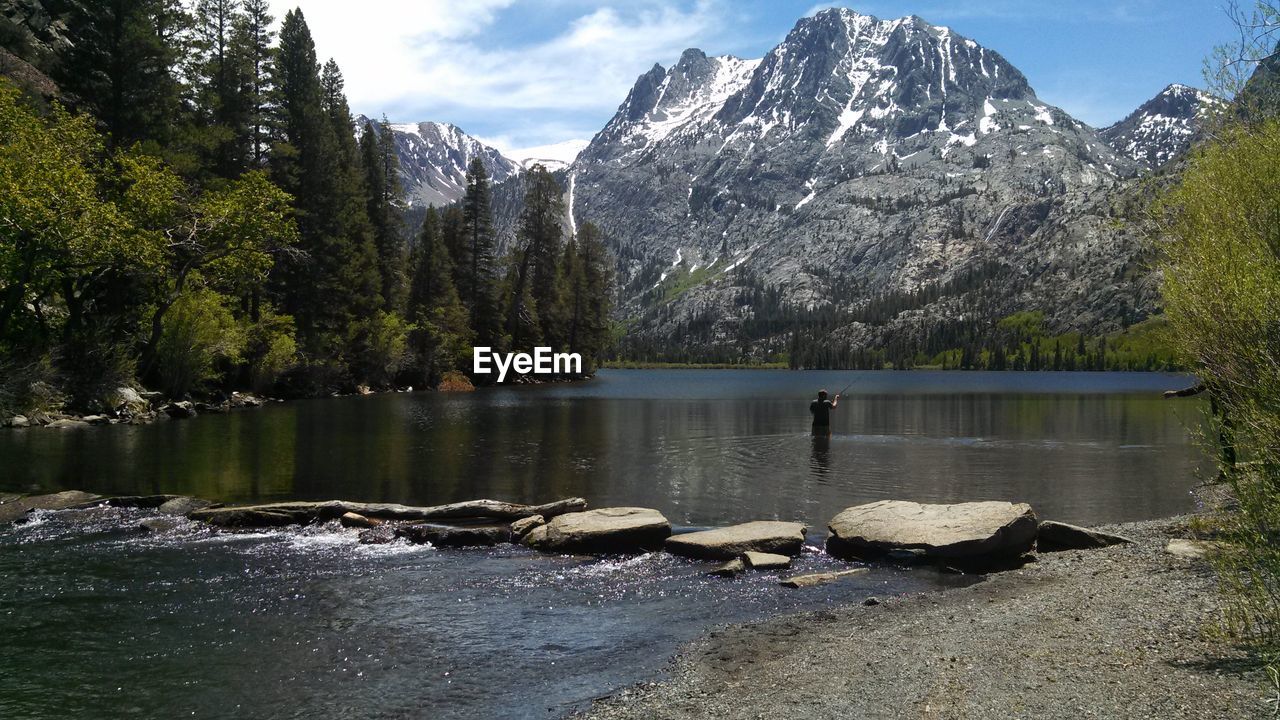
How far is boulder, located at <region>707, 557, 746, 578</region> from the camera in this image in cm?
1706

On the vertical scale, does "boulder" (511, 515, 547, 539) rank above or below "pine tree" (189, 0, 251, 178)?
below

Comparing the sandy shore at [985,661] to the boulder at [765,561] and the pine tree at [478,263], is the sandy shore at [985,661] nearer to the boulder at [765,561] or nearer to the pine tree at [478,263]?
the boulder at [765,561]

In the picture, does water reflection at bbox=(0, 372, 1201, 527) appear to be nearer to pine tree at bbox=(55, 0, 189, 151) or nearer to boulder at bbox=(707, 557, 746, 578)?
boulder at bbox=(707, 557, 746, 578)

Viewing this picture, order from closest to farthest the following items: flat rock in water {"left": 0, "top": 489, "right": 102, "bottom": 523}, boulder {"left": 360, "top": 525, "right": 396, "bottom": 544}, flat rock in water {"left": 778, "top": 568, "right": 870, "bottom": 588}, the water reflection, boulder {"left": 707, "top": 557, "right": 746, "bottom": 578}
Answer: flat rock in water {"left": 778, "top": 568, "right": 870, "bottom": 588}, boulder {"left": 707, "top": 557, "right": 746, "bottom": 578}, boulder {"left": 360, "top": 525, "right": 396, "bottom": 544}, flat rock in water {"left": 0, "top": 489, "right": 102, "bottom": 523}, the water reflection

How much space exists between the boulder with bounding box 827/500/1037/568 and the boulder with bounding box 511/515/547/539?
302 inches

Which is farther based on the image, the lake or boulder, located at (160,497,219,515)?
boulder, located at (160,497,219,515)

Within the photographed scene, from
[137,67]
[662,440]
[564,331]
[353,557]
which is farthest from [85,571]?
[564,331]

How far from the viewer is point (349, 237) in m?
77.9

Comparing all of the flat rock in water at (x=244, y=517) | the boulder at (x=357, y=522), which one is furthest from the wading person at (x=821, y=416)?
the flat rock in water at (x=244, y=517)

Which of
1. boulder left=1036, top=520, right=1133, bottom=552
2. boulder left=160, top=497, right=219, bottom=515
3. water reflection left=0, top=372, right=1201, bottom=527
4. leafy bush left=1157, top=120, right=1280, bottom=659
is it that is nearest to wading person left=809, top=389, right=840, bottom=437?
water reflection left=0, top=372, right=1201, bottom=527

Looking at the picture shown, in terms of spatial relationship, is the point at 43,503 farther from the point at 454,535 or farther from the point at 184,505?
the point at 454,535

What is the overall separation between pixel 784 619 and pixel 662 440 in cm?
3101

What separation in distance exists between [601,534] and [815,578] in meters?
5.46

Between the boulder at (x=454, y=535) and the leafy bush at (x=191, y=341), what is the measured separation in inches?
1520
